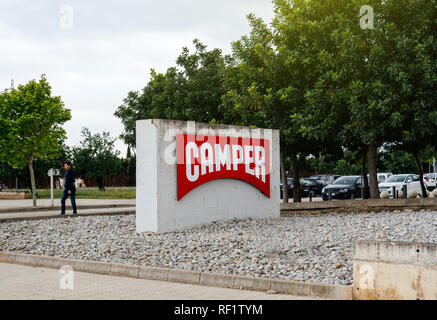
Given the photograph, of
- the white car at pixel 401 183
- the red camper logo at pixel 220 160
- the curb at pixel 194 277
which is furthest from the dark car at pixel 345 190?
the curb at pixel 194 277

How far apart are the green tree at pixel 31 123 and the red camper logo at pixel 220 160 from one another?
1629cm

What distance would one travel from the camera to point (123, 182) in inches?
3214

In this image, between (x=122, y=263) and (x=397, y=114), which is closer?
(x=122, y=263)

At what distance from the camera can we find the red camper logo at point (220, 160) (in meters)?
12.8

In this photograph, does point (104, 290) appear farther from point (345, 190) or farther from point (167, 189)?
point (345, 190)

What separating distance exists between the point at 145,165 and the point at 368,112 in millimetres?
8537

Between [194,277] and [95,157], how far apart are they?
175 feet

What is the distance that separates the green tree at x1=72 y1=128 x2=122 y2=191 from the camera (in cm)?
5816

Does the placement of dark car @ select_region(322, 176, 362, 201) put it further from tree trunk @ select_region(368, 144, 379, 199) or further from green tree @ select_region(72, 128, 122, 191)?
green tree @ select_region(72, 128, 122, 191)

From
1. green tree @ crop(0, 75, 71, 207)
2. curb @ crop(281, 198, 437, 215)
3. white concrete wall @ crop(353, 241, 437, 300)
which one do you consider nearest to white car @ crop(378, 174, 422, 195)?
curb @ crop(281, 198, 437, 215)

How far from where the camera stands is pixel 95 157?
59.1 m
